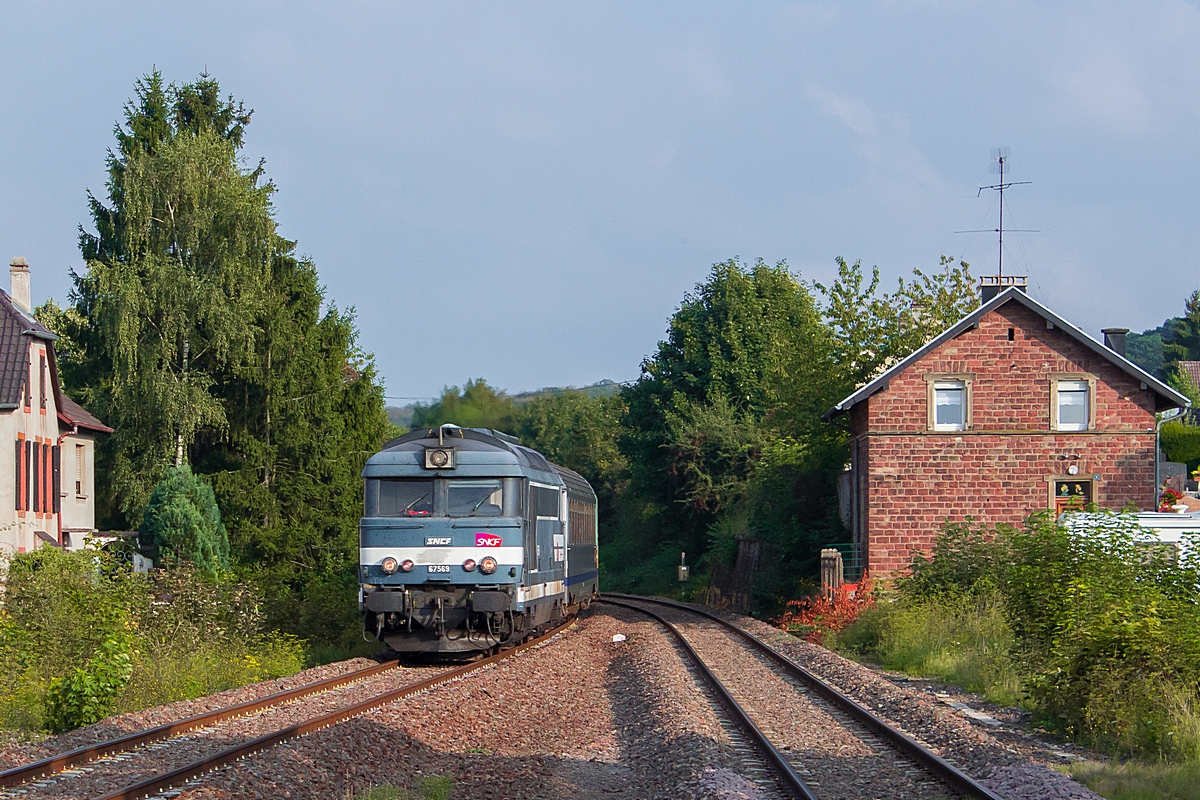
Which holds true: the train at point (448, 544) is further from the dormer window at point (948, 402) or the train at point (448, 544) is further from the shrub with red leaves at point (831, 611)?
the dormer window at point (948, 402)

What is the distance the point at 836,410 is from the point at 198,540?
1485 cm

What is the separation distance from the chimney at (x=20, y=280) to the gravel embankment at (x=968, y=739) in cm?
2660

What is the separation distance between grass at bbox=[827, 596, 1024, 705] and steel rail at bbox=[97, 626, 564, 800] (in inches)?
265

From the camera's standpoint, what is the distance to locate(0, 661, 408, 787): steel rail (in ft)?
30.1

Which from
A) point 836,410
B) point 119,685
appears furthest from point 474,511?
point 836,410

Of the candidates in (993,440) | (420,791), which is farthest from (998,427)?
(420,791)

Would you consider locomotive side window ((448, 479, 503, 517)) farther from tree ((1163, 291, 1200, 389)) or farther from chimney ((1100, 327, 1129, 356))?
tree ((1163, 291, 1200, 389))

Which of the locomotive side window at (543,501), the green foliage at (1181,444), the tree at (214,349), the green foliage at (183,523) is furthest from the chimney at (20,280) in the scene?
the green foliage at (1181,444)

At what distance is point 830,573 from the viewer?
26172 millimetres

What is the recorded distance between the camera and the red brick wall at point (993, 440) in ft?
87.7

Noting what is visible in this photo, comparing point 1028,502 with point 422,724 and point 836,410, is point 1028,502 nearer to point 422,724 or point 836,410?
point 836,410

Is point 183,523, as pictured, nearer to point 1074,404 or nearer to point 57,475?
point 57,475

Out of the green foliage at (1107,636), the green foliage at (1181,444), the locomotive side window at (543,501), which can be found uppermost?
the green foliage at (1181,444)

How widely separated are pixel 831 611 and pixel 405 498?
10604 mm
